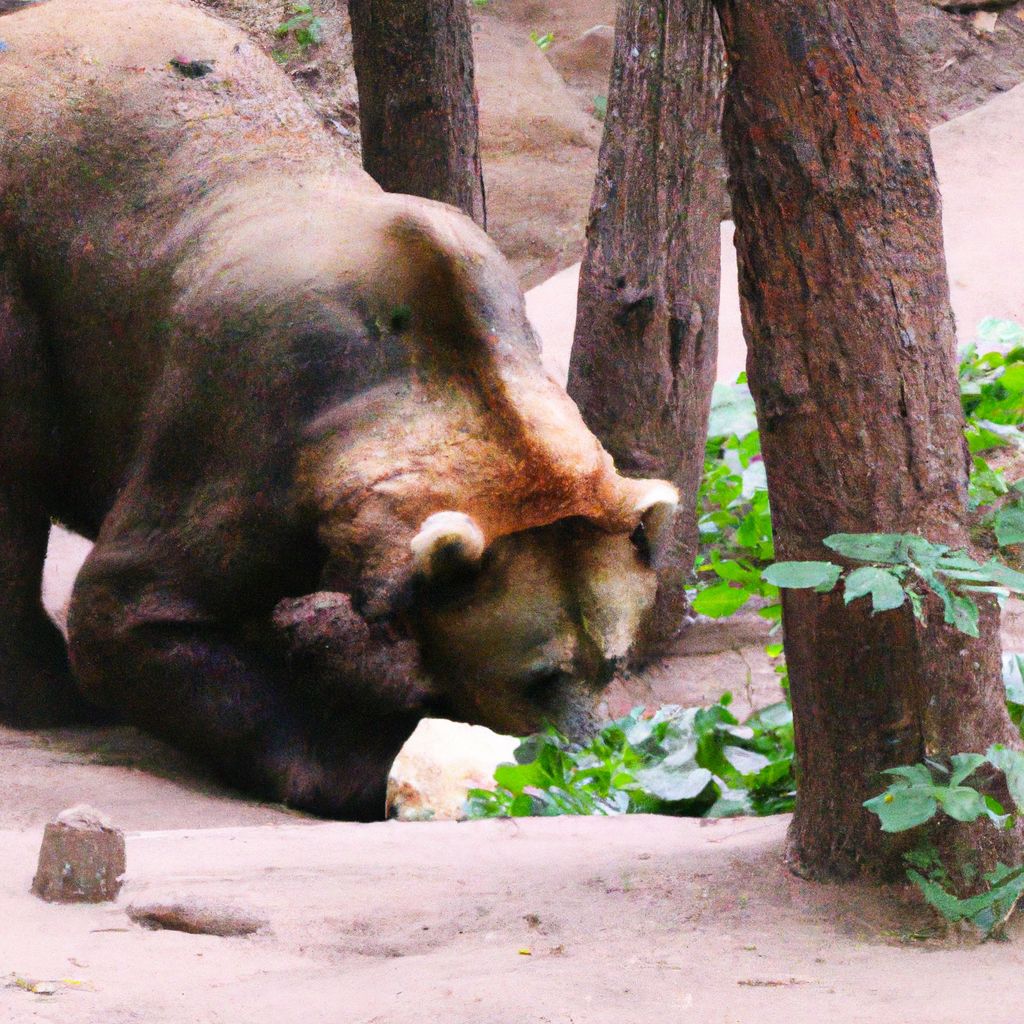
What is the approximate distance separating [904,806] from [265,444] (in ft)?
9.00

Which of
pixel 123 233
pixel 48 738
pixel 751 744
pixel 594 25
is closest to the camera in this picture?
pixel 751 744

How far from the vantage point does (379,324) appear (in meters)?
4.72

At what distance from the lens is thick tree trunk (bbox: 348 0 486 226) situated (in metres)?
6.20

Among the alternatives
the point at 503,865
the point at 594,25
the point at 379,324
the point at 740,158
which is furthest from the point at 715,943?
the point at 594,25

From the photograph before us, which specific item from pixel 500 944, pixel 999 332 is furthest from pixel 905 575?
pixel 999 332

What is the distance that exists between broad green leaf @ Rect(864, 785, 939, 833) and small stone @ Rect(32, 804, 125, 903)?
4.76 ft

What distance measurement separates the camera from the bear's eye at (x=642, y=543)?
15.7 feet

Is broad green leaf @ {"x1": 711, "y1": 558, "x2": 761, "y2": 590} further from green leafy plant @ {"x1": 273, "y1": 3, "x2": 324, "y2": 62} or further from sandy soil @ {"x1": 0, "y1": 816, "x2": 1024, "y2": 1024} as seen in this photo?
green leafy plant @ {"x1": 273, "y1": 3, "x2": 324, "y2": 62}

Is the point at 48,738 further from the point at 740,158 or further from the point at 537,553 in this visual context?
the point at 740,158

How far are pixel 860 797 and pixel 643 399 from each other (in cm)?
368

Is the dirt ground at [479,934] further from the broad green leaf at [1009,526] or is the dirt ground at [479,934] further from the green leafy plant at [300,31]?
the green leafy plant at [300,31]

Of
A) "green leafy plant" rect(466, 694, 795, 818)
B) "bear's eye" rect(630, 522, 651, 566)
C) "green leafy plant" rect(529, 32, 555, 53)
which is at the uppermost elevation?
→ "green leafy plant" rect(529, 32, 555, 53)

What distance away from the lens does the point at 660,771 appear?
4.52 m

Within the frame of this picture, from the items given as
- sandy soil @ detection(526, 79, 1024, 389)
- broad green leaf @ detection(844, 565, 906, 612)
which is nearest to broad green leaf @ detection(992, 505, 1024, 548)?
broad green leaf @ detection(844, 565, 906, 612)
